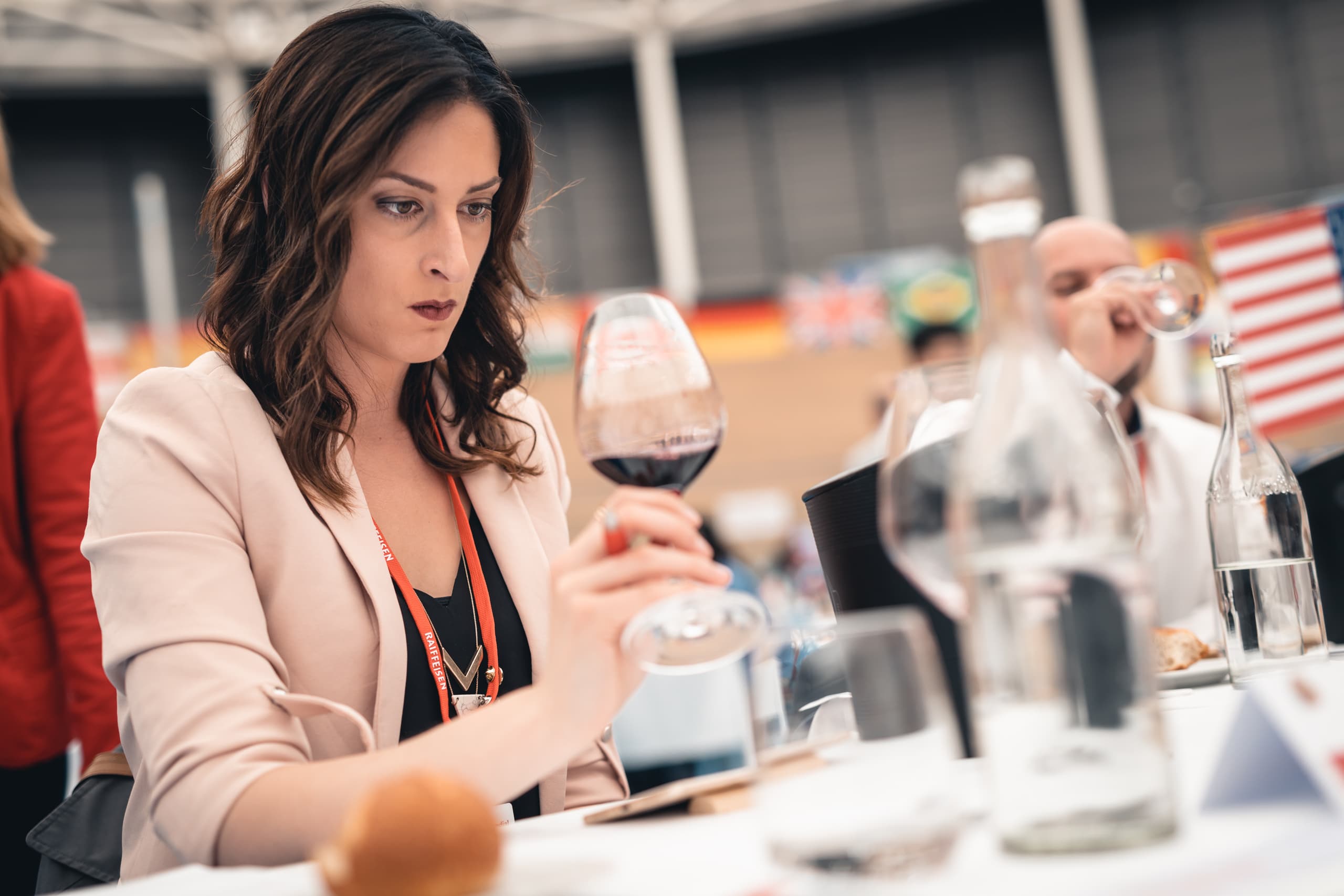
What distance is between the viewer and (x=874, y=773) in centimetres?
47

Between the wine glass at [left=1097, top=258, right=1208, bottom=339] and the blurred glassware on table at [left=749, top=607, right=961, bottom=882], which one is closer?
the blurred glassware on table at [left=749, top=607, right=961, bottom=882]

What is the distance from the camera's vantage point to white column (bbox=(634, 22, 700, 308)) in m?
11.1

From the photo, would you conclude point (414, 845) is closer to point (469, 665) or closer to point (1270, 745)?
point (1270, 745)

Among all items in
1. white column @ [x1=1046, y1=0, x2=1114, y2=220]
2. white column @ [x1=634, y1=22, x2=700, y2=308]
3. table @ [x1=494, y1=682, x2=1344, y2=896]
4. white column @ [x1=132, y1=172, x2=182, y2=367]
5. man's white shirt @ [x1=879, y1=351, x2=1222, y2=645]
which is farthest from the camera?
white column @ [x1=634, y1=22, x2=700, y2=308]

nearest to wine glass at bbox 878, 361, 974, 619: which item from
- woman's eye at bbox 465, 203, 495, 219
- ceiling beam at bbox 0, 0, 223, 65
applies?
woman's eye at bbox 465, 203, 495, 219

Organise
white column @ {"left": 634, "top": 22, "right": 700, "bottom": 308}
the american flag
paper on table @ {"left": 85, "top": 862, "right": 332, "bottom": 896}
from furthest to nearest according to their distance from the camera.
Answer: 1. white column @ {"left": 634, "top": 22, "right": 700, "bottom": 308}
2. the american flag
3. paper on table @ {"left": 85, "top": 862, "right": 332, "bottom": 896}

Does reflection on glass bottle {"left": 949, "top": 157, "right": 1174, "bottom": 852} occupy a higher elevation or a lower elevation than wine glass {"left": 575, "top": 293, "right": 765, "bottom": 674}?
lower

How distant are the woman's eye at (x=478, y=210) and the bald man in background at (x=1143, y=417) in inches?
26.9

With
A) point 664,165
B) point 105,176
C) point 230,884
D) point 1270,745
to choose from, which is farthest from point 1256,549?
point 105,176

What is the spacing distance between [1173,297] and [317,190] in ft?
3.26

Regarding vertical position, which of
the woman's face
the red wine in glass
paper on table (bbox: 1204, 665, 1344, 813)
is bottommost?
paper on table (bbox: 1204, 665, 1344, 813)

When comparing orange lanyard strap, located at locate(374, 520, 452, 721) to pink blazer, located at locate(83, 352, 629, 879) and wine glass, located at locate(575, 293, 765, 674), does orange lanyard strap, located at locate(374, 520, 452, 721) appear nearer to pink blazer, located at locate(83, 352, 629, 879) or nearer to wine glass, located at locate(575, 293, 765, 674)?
pink blazer, located at locate(83, 352, 629, 879)

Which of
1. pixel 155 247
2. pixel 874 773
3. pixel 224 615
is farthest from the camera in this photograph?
pixel 155 247

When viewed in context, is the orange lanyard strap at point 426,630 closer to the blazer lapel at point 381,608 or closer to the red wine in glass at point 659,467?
the blazer lapel at point 381,608
